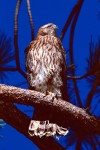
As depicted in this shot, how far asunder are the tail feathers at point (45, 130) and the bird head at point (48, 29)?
1105 millimetres

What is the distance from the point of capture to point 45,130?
7.01 ft

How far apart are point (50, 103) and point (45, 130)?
1.32 ft

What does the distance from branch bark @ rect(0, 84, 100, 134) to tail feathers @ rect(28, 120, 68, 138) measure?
0.79 feet

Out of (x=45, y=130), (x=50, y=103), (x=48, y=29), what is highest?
(x=48, y=29)

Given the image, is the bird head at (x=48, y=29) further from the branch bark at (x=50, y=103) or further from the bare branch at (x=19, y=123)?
the branch bark at (x=50, y=103)

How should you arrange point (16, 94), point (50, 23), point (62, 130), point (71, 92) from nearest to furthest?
point (16, 94), point (62, 130), point (71, 92), point (50, 23)

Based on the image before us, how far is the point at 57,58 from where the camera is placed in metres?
2.68

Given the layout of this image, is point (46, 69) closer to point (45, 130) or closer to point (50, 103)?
point (45, 130)

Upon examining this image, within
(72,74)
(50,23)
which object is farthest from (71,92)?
(50,23)

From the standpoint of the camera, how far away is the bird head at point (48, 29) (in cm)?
311

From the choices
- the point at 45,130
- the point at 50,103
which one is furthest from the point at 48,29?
the point at 50,103

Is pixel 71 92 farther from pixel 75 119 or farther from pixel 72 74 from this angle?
pixel 75 119

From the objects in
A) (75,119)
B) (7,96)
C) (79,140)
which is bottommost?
(79,140)

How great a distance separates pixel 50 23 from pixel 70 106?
1.59 m
